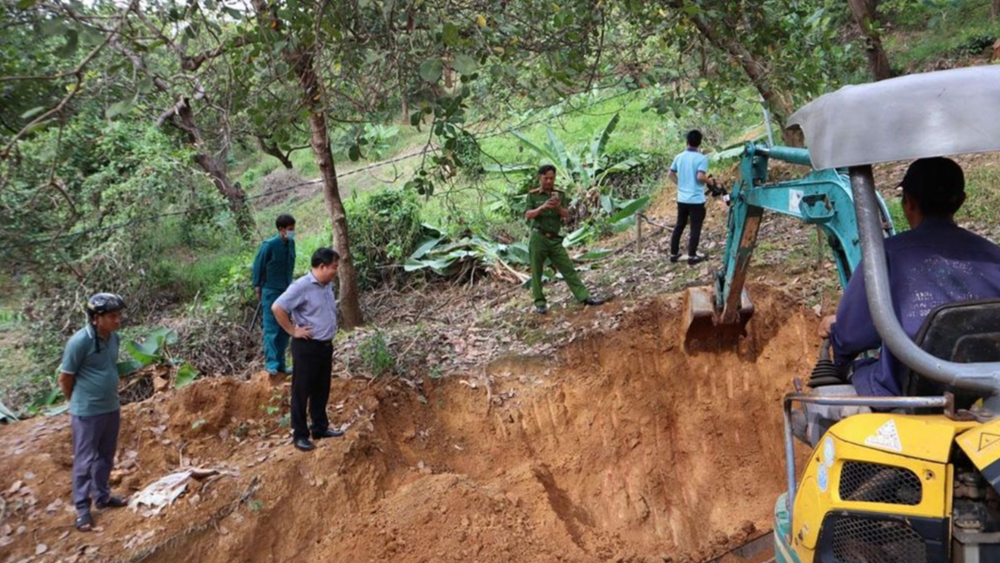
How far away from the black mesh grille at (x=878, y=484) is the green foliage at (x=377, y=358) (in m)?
4.65

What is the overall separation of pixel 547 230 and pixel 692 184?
1991 millimetres

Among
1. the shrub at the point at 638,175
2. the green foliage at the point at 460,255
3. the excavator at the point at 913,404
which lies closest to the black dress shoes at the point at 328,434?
the excavator at the point at 913,404

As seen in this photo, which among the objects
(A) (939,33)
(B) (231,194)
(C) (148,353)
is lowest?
(C) (148,353)

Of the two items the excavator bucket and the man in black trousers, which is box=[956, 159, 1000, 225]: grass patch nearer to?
the excavator bucket

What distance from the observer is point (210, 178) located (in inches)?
437

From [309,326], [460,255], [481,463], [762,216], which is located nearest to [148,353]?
[309,326]

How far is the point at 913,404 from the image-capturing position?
7.80 feet

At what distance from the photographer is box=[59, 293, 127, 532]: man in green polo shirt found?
485 centimetres

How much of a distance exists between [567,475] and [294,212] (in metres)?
13.1

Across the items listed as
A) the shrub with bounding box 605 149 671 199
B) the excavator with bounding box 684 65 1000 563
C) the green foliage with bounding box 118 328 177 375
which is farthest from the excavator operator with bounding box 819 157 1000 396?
the shrub with bounding box 605 149 671 199

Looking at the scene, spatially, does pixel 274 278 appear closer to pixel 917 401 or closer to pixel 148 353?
pixel 148 353

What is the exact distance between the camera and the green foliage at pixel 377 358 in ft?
21.9

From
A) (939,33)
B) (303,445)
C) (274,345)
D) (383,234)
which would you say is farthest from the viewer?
(939,33)

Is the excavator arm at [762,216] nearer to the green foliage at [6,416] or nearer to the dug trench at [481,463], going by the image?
the dug trench at [481,463]
